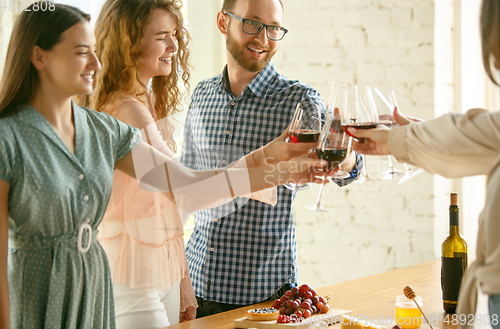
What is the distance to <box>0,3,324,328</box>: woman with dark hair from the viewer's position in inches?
51.3

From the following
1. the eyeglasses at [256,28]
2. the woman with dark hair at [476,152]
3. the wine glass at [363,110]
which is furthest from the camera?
the eyeglasses at [256,28]

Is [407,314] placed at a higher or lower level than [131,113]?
lower

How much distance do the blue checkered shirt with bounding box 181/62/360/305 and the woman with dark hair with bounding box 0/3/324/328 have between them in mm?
633

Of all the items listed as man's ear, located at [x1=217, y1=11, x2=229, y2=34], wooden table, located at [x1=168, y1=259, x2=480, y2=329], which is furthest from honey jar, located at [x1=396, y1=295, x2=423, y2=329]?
man's ear, located at [x1=217, y1=11, x2=229, y2=34]

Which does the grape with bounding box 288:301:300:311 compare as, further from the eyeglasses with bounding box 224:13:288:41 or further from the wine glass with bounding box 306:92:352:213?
the eyeglasses with bounding box 224:13:288:41

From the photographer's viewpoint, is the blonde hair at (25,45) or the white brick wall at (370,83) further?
the white brick wall at (370,83)

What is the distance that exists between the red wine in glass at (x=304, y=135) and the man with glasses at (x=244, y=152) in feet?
1.30

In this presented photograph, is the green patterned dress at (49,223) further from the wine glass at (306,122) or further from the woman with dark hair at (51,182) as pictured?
the wine glass at (306,122)

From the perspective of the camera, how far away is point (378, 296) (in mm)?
1858

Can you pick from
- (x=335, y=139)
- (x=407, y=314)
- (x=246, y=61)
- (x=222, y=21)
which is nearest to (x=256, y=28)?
(x=246, y=61)

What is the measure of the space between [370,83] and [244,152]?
4.48 feet

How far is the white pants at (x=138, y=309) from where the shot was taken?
159cm

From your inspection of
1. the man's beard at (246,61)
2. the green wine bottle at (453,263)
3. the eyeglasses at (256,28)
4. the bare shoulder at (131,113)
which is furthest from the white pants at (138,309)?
the eyeglasses at (256,28)

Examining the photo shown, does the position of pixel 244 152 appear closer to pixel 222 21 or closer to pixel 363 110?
pixel 222 21
